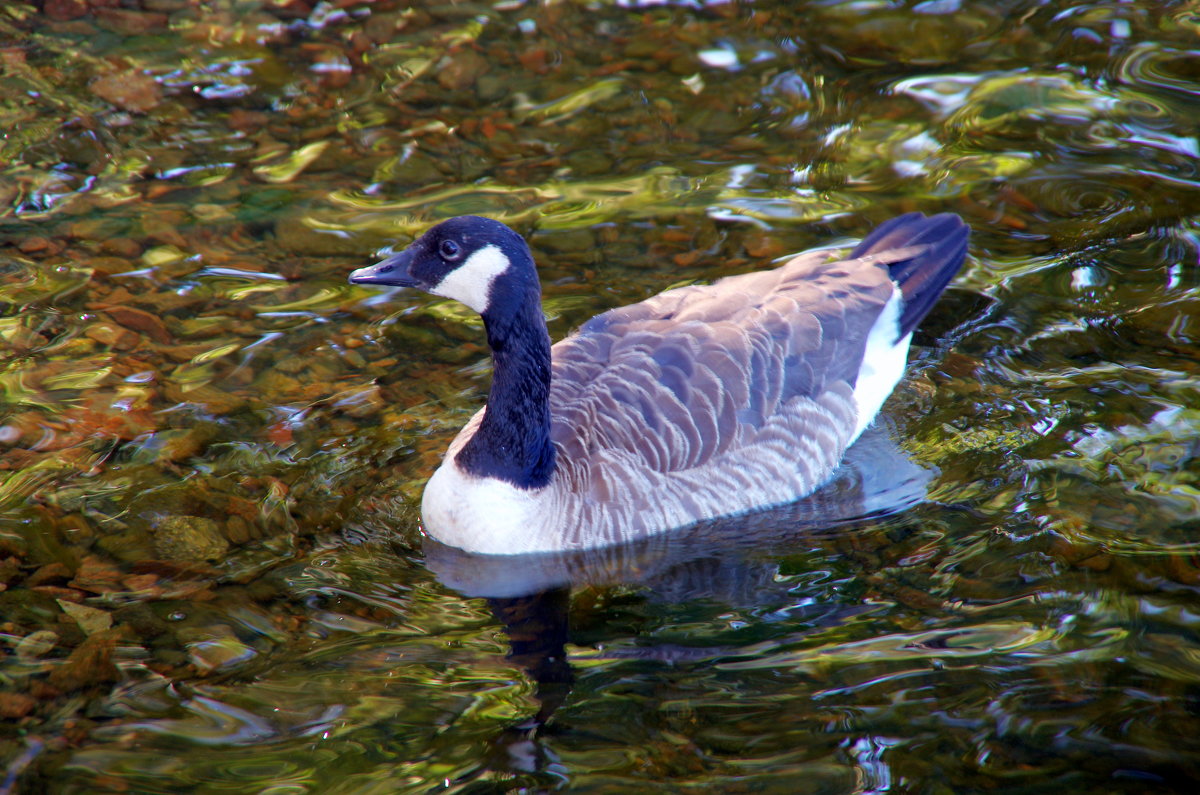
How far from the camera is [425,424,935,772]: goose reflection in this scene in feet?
19.4

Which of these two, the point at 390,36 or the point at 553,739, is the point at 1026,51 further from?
the point at 553,739

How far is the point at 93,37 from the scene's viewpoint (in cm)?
1122

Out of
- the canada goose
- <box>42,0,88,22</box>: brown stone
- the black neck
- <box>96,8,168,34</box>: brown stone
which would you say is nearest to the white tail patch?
the canada goose

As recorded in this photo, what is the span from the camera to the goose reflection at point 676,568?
5.90m

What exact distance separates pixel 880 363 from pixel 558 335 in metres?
2.31

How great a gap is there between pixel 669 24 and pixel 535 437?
685 cm

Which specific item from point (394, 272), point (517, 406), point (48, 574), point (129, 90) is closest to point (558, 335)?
point (517, 406)

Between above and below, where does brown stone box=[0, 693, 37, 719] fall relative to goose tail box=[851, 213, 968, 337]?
below

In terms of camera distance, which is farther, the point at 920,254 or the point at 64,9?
the point at 64,9

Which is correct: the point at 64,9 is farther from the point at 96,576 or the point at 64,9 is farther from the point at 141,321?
the point at 96,576

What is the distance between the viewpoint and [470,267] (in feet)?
20.1

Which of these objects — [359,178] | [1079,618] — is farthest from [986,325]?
[359,178]

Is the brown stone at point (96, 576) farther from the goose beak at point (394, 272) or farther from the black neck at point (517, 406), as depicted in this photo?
the goose beak at point (394, 272)

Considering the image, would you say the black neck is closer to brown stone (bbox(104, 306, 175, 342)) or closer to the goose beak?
the goose beak
